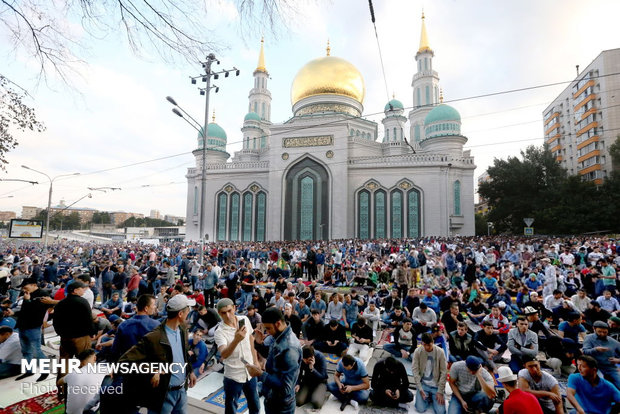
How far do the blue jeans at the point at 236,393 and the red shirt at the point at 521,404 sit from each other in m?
2.29

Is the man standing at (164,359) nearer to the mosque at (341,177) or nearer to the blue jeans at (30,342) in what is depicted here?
the blue jeans at (30,342)

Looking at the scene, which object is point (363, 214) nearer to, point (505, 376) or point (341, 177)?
point (341, 177)

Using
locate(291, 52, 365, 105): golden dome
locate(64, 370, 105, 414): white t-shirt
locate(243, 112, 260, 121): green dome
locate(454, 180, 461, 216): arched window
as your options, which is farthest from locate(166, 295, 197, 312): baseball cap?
locate(243, 112, 260, 121): green dome

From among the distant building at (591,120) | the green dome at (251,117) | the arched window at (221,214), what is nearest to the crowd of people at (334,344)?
the arched window at (221,214)

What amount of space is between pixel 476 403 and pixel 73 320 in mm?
4739

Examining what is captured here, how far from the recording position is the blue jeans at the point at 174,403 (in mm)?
2496

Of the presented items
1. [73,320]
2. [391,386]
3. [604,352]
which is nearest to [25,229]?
[73,320]

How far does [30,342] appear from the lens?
447 cm

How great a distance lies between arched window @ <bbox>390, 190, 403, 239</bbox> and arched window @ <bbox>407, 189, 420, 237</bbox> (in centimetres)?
62

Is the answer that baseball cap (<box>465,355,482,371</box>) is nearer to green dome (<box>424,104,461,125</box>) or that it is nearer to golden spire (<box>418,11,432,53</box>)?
green dome (<box>424,104,461,125</box>)

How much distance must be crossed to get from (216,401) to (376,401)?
82.2 inches

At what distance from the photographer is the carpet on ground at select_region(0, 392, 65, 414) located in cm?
367

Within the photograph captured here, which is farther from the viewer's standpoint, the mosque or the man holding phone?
the mosque

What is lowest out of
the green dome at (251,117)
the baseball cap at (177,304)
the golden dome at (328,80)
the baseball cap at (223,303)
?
the baseball cap at (223,303)
